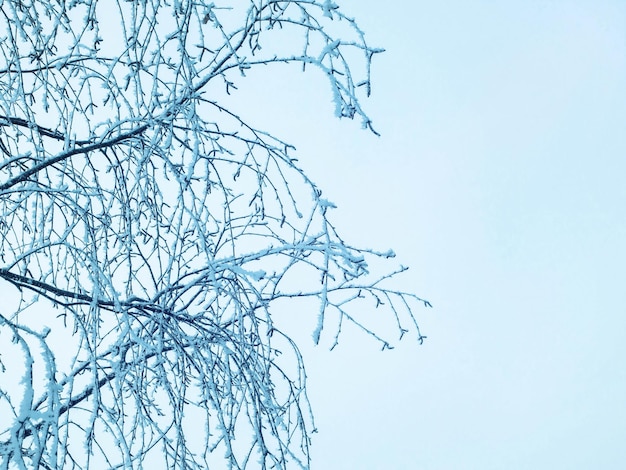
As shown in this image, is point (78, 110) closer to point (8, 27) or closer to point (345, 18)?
point (8, 27)

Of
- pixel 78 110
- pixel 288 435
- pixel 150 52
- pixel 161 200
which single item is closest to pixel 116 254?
pixel 161 200

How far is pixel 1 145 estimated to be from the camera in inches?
119

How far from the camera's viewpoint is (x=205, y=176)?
6.41ft

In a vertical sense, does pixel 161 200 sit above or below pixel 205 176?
above

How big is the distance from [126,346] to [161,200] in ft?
2.29

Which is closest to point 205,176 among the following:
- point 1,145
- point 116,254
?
point 116,254

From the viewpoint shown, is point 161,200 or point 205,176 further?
point 161,200

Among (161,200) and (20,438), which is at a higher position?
(161,200)

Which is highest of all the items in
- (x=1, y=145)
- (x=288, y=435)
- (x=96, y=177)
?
(x=1, y=145)

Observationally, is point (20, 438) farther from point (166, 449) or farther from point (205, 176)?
point (205, 176)

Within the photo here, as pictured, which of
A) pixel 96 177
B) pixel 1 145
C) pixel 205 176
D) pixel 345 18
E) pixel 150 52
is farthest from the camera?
pixel 1 145

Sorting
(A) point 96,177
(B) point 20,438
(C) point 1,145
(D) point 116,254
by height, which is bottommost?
(B) point 20,438

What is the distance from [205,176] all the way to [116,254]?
0.61m

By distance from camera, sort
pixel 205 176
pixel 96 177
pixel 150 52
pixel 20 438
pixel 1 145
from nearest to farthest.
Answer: pixel 20 438 < pixel 205 176 < pixel 150 52 < pixel 96 177 < pixel 1 145
